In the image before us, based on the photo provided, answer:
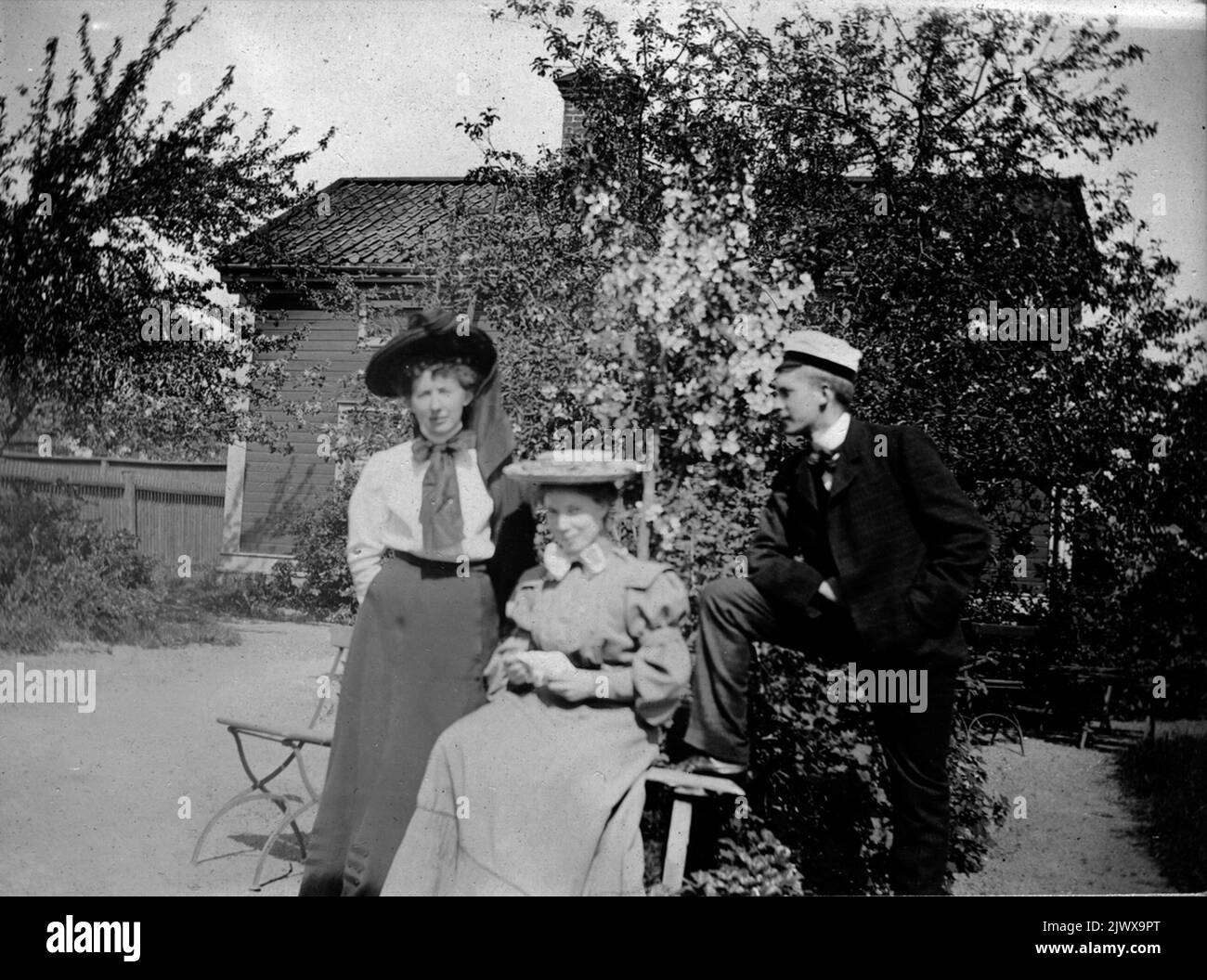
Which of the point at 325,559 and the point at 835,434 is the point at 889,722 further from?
the point at 325,559

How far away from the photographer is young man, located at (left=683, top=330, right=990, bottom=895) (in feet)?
9.93

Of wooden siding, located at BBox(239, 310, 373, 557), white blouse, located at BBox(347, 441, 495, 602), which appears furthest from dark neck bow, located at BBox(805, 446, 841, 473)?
wooden siding, located at BBox(239, 310, 373, 557)

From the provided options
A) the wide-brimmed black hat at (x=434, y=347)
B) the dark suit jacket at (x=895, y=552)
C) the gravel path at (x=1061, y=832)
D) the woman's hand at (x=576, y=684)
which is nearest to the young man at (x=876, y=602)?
the dark suit jacket at (x=895, y=552)

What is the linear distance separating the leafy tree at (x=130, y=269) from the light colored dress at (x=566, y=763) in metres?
1.47

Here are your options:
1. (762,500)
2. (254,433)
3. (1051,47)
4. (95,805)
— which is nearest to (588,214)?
(762,500)

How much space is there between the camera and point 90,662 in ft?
12.0

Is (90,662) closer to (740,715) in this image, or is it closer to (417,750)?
(417,750)

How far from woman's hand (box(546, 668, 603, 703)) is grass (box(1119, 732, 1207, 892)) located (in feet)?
7.66

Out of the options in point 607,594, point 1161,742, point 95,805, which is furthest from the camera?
point 1161,742

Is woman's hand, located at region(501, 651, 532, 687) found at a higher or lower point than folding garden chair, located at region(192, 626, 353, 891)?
higher

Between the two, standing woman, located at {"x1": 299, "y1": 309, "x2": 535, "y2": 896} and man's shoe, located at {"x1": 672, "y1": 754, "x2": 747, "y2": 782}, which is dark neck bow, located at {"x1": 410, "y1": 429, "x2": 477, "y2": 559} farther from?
man's shoe, located at {"x1": 672, "y1": 754, "x2": 747, "y2": 782}

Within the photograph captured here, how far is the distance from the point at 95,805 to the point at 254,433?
1.49m

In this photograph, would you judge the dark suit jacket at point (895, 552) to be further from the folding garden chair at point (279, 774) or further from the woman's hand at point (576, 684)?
the folding garden chair at point (279, 774)
